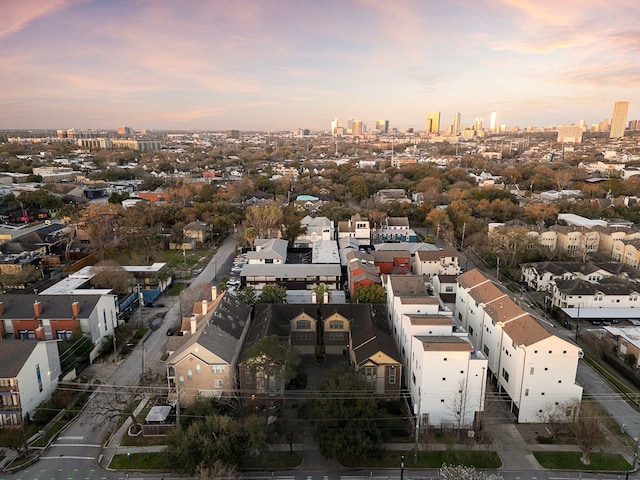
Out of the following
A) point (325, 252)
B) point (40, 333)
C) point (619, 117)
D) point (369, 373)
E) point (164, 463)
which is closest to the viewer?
point (164, 463)

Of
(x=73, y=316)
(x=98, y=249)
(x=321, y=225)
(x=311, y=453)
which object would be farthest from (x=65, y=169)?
(x=311, y=453)

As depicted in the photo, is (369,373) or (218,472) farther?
(369,373)

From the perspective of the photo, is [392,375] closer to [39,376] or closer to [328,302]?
[328,302]

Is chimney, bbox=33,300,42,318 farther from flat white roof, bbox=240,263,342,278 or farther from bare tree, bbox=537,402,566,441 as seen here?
bare tree, bbox=537,402,566,441

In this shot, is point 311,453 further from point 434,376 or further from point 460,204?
point 460,204

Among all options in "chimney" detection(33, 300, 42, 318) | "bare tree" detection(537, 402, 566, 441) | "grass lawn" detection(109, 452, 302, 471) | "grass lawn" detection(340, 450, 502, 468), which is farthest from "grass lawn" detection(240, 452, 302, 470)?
"chimney" detection(33, 300, 42, 318)

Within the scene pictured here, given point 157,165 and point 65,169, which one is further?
point 157,165

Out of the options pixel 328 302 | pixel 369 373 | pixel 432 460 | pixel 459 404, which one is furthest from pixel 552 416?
pixel 328 302
